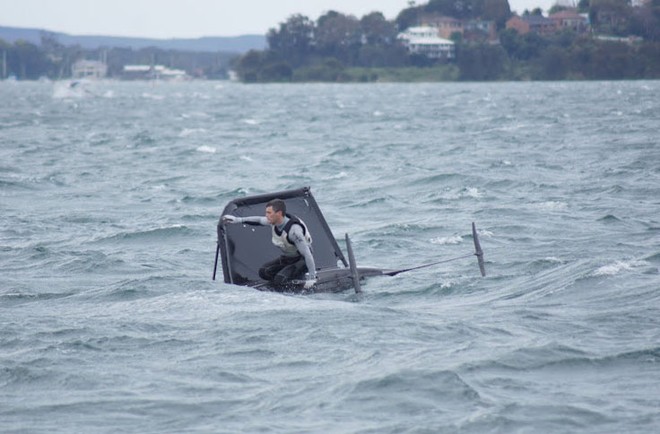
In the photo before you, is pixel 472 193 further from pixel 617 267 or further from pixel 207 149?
pixel 207 149

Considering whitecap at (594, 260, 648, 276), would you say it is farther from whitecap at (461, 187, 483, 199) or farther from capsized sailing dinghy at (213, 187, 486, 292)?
whitecap at (461, 187, 483, 199)

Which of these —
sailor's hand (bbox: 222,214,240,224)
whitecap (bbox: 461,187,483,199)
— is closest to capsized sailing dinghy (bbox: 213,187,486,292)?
sailor's hand (bbox: 222,214,240,224)

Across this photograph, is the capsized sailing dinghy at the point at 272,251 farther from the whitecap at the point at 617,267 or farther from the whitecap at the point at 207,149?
the whitecap at the point at 207,149

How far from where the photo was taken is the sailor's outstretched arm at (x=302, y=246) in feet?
62.6

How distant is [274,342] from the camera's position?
51.3ft

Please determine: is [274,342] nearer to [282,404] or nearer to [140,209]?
[282,404]

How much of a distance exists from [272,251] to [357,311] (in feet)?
12.0

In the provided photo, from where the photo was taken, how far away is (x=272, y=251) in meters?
20.6

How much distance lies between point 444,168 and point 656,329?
85.7 ft

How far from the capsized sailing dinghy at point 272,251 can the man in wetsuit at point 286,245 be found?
16cm

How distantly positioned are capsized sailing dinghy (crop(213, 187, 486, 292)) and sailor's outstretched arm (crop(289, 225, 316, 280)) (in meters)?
0.24

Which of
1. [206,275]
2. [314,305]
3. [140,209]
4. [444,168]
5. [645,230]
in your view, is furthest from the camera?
[444,168]

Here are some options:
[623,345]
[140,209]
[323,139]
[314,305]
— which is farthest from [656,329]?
[323,139]

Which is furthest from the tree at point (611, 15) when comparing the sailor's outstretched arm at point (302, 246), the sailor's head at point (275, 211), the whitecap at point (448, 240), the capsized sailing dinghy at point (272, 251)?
the sailor's head at point (275, 211)
